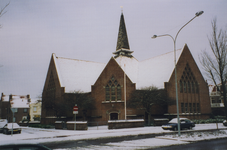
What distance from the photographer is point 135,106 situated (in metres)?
35.5

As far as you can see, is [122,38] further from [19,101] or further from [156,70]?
[19,101]

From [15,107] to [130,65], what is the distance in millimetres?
50001

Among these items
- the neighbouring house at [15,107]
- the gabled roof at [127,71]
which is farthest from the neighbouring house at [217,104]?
the neighbouring house at [15,107]

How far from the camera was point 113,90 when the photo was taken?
38812mm

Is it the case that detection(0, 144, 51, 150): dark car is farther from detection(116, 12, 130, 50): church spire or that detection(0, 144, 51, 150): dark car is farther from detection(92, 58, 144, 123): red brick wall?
detection(116, 12, 130, 50): church spire

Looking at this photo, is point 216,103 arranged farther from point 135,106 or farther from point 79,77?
point 79,77

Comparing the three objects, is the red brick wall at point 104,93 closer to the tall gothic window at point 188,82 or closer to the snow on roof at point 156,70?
the snow on roof at point 156,70

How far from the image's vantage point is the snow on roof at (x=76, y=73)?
42.3 m

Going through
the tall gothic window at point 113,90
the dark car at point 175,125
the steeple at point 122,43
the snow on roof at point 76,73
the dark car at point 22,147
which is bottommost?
the dark car at point 175,125

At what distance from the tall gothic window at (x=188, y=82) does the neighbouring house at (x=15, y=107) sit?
183 feet

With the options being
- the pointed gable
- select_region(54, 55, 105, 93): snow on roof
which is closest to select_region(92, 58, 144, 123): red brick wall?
select_region(54, 55, 105, 93): snow on roof

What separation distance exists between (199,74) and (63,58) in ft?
101

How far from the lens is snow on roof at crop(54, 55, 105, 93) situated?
42.3 meters

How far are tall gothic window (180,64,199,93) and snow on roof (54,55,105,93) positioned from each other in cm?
1885
